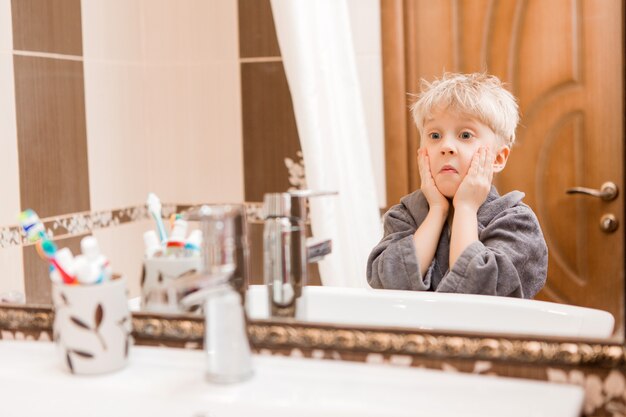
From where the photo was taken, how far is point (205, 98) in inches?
42.3

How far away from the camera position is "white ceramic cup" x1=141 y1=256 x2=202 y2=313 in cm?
96

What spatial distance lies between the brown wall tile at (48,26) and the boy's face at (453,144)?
544mm

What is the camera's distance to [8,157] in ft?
3.79

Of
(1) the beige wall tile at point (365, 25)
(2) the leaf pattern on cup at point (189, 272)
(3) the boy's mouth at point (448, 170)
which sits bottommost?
(2) the leaf pattern on cup at point (189, 272)

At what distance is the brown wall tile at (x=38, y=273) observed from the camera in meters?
1.06

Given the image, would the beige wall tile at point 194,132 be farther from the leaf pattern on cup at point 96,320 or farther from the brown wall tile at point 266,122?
the leaf pattern on cup at point 96,320

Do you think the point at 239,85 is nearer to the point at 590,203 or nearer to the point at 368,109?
the point at 368,109

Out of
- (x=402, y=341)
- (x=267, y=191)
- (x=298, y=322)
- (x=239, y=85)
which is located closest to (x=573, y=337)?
(x=402, y=341)

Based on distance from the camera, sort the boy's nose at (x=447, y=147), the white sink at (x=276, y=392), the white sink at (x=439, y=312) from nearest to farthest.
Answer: the white sink at (x=276, y=392) → the white sink at (x=439, y=312) → the boy's nose at (x=447, y=147)

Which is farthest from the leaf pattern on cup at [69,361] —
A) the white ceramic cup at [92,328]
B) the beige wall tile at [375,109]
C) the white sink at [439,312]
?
the beige wall tile at [375,109]

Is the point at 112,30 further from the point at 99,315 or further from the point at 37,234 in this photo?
the point at 99,315

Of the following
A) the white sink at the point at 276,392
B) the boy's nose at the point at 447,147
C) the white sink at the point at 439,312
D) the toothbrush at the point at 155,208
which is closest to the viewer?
the white sink at the point at 276,392

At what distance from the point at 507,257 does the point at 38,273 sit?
66 cm

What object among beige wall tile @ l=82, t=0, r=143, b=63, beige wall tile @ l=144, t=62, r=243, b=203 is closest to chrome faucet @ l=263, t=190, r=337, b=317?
beige wall tile @ l=144, t=62, r=243, b=203
